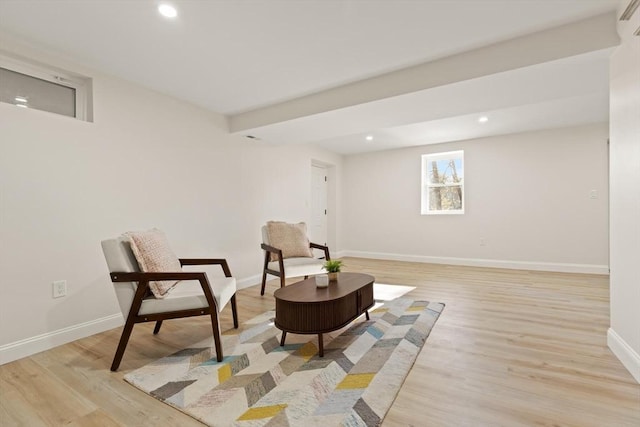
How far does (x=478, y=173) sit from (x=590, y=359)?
3.97 metres

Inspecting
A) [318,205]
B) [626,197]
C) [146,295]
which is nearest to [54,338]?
[146,295]

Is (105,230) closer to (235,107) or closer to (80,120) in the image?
(80,120)

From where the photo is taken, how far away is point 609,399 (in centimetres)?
157

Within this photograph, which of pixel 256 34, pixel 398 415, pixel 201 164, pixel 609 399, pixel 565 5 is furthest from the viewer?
pixel 201 164

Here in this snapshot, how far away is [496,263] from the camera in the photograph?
17.2 ft

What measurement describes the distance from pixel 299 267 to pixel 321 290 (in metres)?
1.09

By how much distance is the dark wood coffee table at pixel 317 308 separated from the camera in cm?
204

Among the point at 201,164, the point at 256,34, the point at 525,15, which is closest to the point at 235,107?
the point at 201,164

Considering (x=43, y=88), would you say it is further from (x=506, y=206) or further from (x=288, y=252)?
(x=506, y=206)

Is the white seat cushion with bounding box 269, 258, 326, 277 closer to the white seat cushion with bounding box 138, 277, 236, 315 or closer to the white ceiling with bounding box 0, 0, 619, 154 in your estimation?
the white seat cushion with bounding box 138, 277, 236, 315

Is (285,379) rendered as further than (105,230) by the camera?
No

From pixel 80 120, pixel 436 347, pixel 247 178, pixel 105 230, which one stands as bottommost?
pixel 436 347

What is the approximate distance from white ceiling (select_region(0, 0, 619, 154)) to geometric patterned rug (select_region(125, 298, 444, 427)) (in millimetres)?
2195

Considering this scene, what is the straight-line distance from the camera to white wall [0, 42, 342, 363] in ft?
7.19
